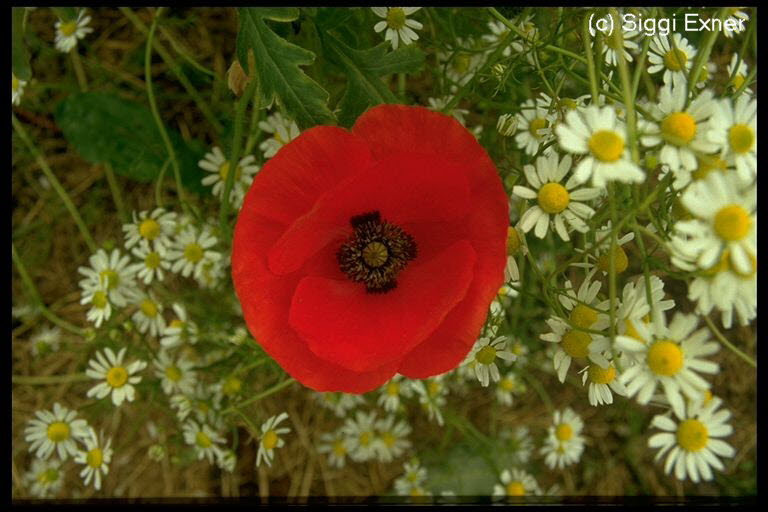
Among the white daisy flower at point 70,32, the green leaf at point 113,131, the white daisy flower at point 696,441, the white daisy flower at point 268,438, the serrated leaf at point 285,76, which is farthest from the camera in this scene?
the green leaf at point 113,131

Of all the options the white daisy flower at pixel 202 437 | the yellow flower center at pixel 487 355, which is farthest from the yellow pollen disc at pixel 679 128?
the white daisy flower at pixel 202 437

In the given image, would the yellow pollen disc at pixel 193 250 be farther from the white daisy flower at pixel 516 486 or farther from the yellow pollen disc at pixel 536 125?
the white daisy flower at pixel 516 486

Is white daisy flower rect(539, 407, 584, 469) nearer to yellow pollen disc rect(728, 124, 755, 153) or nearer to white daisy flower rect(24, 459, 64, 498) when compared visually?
yellow pollen disc rect(728, 124, 755, 153)

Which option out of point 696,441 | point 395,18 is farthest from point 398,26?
point 696,441

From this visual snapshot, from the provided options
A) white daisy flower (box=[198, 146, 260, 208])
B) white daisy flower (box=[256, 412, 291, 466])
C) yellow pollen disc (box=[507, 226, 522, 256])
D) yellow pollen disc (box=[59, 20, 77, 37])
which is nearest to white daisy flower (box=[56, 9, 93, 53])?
yellow pollen disc (box=[59, 20, 77, 37])

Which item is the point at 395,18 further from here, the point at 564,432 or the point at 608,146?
the point at 564,432
